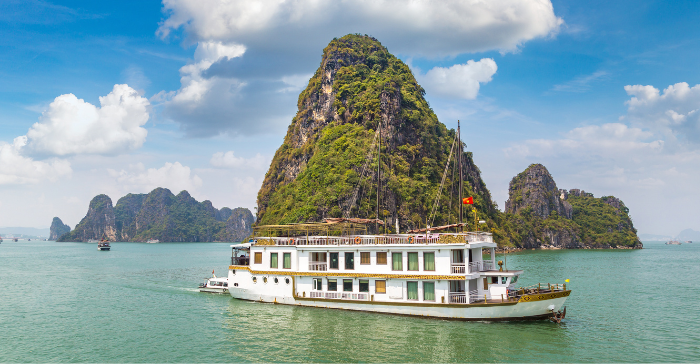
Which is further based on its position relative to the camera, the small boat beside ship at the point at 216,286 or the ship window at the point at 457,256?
the small boat beside ship at the point at 216,286

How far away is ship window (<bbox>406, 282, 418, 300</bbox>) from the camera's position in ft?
80.5

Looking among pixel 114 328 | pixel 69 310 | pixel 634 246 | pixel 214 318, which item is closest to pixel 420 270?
pixel 214 318

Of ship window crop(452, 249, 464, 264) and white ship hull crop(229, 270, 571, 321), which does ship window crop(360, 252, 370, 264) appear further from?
ship window crop(452, 249, 464, 264)

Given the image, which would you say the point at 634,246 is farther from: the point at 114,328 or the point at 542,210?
the point at 114,328

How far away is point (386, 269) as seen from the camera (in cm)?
2528

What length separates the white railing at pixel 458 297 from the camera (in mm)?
23609

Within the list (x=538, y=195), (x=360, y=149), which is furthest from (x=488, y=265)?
(x=538, y=195)

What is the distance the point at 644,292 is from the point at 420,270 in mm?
26590

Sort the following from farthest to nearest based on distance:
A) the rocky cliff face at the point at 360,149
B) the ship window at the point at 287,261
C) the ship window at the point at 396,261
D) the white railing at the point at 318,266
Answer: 1. the rocky cliff face at the point at 360,149
2. the ship window at the point at 287,261
3. the white railing at the point at 318,266
4. the ship window at the point at 396,261

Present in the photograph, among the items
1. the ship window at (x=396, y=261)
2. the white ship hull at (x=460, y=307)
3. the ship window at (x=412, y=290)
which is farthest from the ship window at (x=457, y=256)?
the ship window at (x=396, y=261)

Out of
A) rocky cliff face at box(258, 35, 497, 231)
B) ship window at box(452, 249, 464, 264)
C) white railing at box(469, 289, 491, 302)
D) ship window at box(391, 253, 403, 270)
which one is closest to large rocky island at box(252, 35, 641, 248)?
rocky cliff face at box(258, 35, 497, 231)

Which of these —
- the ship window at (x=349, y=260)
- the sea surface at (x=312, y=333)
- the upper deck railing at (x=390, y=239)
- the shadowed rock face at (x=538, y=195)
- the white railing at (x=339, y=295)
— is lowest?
the sea surface at (x=312, y=333)

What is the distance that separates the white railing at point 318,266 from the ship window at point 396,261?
14.8ft

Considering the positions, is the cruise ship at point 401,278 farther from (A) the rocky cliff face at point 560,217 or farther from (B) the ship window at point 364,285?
(A) the rocky cliff face at point 560,217
